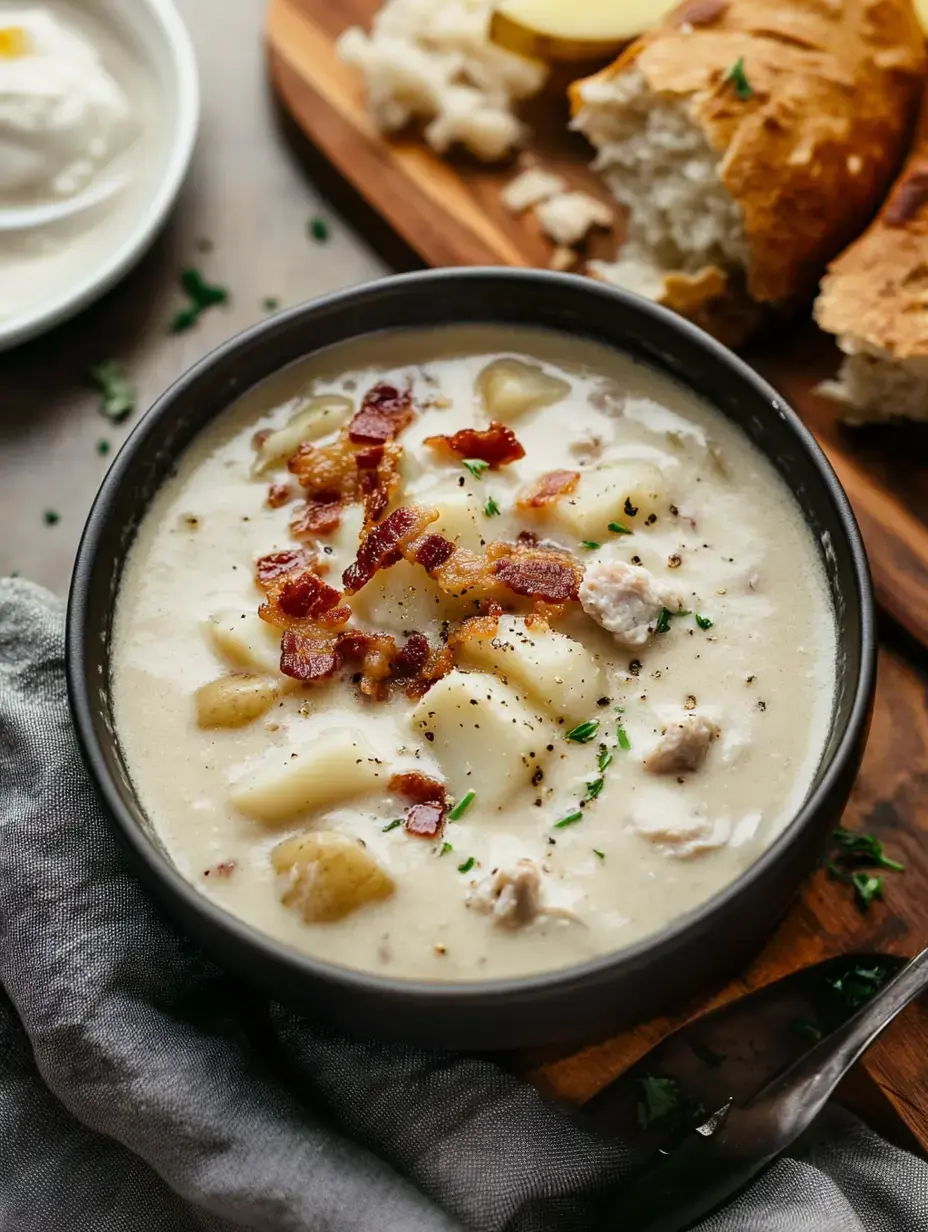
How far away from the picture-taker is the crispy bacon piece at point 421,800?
2527 millimetres

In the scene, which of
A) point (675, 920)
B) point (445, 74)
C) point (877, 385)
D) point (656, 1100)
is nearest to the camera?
point (675, 920)

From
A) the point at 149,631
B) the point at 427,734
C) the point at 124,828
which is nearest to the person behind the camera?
the point at 124,828

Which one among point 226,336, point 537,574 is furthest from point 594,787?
point 226,336

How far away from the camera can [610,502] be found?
2.85 meters

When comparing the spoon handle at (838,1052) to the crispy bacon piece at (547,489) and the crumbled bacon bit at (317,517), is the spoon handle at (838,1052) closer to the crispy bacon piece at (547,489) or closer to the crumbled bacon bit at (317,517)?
the crispy bacon piece at (547,489)

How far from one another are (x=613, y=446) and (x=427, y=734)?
767 millimetres

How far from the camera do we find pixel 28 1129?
2.85 m

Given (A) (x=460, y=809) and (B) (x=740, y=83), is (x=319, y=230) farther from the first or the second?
(A) (x=460, y=809)

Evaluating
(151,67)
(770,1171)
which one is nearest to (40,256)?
(151,67)

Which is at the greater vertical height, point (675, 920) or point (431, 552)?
point (431, 552)

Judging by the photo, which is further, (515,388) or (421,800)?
(515,388)

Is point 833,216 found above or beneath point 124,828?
above

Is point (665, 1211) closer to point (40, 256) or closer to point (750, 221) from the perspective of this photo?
point (750, 221)

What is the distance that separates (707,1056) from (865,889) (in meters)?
0.46
